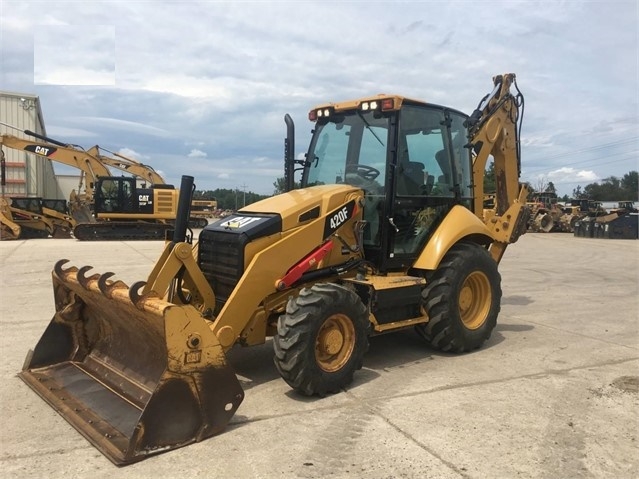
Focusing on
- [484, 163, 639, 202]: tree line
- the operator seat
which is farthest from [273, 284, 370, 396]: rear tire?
[484, 163, 639, 202]: tree line

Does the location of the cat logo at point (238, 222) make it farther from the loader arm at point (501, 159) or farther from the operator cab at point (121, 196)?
the operator cab at point (121, 196)

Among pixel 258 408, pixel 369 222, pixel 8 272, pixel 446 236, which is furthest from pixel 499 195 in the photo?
pixel 8 272

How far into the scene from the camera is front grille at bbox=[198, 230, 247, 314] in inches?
193

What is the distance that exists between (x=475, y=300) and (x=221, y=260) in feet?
10.4

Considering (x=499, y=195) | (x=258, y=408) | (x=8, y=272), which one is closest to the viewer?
(x=258, y=408)

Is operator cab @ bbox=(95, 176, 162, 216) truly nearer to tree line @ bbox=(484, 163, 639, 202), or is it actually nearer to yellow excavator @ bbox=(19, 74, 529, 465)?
yellow excavator @ bbox=(19, 74, 529, 465)

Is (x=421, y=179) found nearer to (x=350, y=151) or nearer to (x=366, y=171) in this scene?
(x=366, y=171)

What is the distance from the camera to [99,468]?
339 cm

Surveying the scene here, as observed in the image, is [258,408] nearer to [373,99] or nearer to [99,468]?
[99,468]

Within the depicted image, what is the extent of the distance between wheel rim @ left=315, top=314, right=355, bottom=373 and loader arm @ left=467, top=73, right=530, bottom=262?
302 cm

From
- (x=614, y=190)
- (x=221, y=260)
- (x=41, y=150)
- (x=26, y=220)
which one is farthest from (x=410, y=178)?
(x=614, y=190)

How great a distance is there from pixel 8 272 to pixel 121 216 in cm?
1080

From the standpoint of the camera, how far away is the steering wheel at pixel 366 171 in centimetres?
591

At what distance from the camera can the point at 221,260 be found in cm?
511
